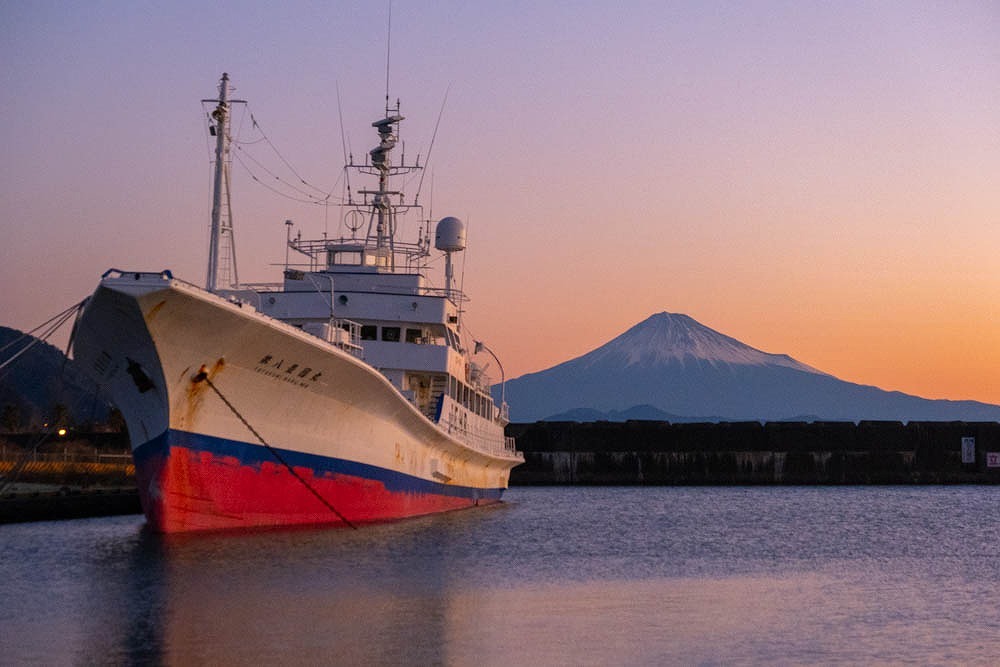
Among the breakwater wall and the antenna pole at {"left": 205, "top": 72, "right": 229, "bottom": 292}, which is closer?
the antenna pole at {"left": 205, "top": 72, "right": 229, "bottom": 292}

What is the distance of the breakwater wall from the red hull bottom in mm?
44081

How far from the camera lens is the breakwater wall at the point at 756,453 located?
240 feet

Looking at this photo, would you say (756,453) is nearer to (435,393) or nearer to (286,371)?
(435,393)

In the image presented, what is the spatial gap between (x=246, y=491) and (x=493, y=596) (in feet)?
28.9

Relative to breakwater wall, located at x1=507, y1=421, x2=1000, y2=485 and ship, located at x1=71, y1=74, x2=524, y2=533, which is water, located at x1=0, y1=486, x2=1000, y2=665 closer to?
ship, located at x1=71, y1=74, x2=524, y2=533

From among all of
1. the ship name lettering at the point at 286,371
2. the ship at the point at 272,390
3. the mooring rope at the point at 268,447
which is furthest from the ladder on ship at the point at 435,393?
the ship name lettering at the point at 286,371

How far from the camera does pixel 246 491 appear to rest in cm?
2511

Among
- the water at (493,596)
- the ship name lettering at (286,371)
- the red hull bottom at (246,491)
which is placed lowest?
the water at (493,596)

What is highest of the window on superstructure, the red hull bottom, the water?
the window on superstructure

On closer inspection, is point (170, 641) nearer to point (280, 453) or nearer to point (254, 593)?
point (254, 593)

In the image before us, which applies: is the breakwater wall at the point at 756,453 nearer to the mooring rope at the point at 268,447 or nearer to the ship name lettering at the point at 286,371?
the mooring rope at the point at 268,447

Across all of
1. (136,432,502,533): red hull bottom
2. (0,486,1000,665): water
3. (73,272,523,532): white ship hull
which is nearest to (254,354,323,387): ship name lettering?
(73,272,523,532): white ship hull

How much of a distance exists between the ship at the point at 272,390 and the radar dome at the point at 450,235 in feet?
15.9

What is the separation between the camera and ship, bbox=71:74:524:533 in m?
22.5
